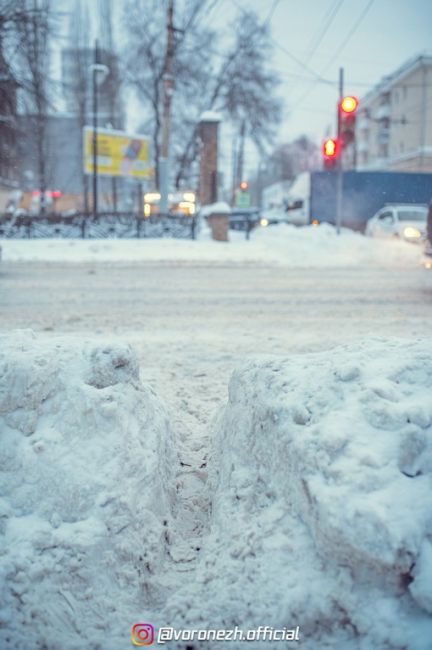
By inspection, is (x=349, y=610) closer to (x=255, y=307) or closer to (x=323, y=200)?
(x=255, y=307)

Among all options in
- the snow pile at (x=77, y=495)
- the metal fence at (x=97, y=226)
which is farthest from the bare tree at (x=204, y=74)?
the snow pile at (x=77, y=495)

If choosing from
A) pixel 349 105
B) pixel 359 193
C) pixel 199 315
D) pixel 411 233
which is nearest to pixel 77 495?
pixel 199 315

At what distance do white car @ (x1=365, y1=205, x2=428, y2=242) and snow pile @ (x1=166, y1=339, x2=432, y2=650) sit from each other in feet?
52.2

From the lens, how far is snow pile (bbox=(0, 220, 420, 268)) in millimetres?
14695

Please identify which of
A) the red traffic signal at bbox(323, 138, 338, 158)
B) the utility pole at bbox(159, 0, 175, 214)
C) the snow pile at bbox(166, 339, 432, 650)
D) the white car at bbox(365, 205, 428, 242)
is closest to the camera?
the snow pile at bbox(166, 339, 432, 650)

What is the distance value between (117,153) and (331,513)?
78.7ft

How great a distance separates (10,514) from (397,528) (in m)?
1.48

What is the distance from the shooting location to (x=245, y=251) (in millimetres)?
16312

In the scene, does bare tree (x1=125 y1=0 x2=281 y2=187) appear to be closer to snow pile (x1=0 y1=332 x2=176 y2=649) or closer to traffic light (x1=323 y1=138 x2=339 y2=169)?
traffic light (x1=323 y1=138 x2=339 y2=169)

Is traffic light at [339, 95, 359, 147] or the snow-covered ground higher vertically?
→ traffic light at [339, 95, 359, 147]

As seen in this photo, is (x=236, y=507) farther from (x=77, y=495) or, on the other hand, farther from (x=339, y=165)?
(x=339, y=165)

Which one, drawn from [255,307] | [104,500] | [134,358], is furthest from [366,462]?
[255,307]

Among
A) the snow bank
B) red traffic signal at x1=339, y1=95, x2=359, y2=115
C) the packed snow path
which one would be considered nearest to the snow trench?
the packed snow path

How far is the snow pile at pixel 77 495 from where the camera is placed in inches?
74.5
